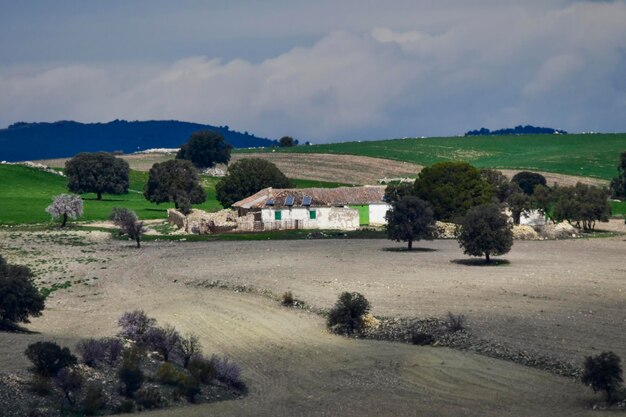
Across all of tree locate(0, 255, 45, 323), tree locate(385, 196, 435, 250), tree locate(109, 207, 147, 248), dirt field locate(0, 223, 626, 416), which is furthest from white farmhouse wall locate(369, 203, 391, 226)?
tree locate(0, 255, 45, 323)

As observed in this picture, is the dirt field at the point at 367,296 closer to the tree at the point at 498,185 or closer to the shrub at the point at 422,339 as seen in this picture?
the shrub at the point at 422,339

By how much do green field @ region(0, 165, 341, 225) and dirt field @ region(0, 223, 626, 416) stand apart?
984 inches

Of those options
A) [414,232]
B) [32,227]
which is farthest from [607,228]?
[32,227]

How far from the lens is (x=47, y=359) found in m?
39.4

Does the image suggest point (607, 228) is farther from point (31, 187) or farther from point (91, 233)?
point (31, 187)

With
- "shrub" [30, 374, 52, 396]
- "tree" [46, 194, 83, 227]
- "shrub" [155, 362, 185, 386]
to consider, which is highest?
"tree" [46, 194, 83, 227]

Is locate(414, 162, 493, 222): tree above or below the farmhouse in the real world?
above

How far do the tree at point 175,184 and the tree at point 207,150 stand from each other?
45.9m

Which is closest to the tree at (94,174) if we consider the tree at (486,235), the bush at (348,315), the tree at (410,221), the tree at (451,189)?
the tree at (451,189)

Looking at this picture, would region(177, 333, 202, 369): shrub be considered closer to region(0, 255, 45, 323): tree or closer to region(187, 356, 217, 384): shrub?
region(187, 356, 217, 384): shrub

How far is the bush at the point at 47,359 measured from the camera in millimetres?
39344

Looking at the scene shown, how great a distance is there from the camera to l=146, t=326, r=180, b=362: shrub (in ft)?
148

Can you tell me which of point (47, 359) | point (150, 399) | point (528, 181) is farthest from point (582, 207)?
point (47, 359)

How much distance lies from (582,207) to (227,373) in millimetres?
71611
